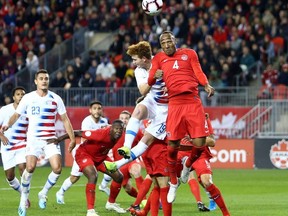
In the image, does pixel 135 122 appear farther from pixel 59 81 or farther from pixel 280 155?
pixel 59 81

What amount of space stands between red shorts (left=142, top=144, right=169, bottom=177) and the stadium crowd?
17.0 meters

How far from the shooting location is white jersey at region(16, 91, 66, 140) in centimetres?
1711

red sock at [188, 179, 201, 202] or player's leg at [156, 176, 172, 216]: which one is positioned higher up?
player's leg at [156, 176, 172, 216]

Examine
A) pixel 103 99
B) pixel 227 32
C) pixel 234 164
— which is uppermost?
Result: pixel 227 32

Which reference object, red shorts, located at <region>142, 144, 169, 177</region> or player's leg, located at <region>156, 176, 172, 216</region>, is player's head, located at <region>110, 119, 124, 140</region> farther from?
player's leg, located at <region>156, 176, 172, 216</region>

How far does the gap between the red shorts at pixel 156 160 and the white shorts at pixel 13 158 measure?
492 centimetres

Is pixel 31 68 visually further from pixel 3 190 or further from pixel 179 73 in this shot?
pixel 179 73

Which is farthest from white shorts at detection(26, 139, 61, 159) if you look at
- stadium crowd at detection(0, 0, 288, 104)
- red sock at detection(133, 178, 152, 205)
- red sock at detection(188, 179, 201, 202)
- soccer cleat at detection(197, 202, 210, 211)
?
stadium crowd at detection(0, 0, 288, 104)

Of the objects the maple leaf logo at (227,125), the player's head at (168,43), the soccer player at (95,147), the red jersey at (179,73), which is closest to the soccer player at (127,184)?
the soccer player at (95,147)

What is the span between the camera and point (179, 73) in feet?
47.5

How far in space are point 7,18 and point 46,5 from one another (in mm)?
1692

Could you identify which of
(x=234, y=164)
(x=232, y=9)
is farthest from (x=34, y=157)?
(x=232, y=9)

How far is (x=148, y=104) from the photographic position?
15.5 m

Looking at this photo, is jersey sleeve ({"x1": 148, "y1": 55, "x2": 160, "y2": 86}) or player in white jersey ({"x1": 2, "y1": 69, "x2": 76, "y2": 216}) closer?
jersey sleeve ({"x1": 148, "y1": 55, "x2": 160, "y2": 86})
